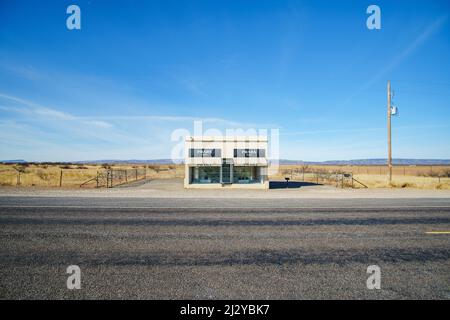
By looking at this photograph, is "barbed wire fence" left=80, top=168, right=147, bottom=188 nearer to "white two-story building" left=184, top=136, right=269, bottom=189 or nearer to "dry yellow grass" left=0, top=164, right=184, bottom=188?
"dry yellow grass" left=0, top=164, right=184, bottom=188

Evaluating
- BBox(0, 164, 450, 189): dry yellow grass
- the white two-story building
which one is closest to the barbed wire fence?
BBox(0, 164, 450, 189): dry yellow grass

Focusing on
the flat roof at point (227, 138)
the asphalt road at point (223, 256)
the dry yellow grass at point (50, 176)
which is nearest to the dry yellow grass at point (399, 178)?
the flat roof at point (227, 138)

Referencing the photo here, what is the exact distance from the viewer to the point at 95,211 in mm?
10234

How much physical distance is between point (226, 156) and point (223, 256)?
19.2 m

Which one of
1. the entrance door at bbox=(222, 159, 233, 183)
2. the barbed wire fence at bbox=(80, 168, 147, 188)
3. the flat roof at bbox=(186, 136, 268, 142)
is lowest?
the barbed wire fence at bbox=(80, 168, 147, 188)

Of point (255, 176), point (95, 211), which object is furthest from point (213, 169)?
point (95, 211)

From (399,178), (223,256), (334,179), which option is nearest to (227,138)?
(223,256)

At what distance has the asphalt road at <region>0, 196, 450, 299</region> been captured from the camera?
377cm

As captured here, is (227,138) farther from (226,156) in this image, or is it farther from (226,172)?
(226,172)

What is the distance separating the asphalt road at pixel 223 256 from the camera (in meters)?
3.77

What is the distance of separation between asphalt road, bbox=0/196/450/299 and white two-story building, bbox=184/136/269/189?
14608mm

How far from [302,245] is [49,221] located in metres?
8.15
